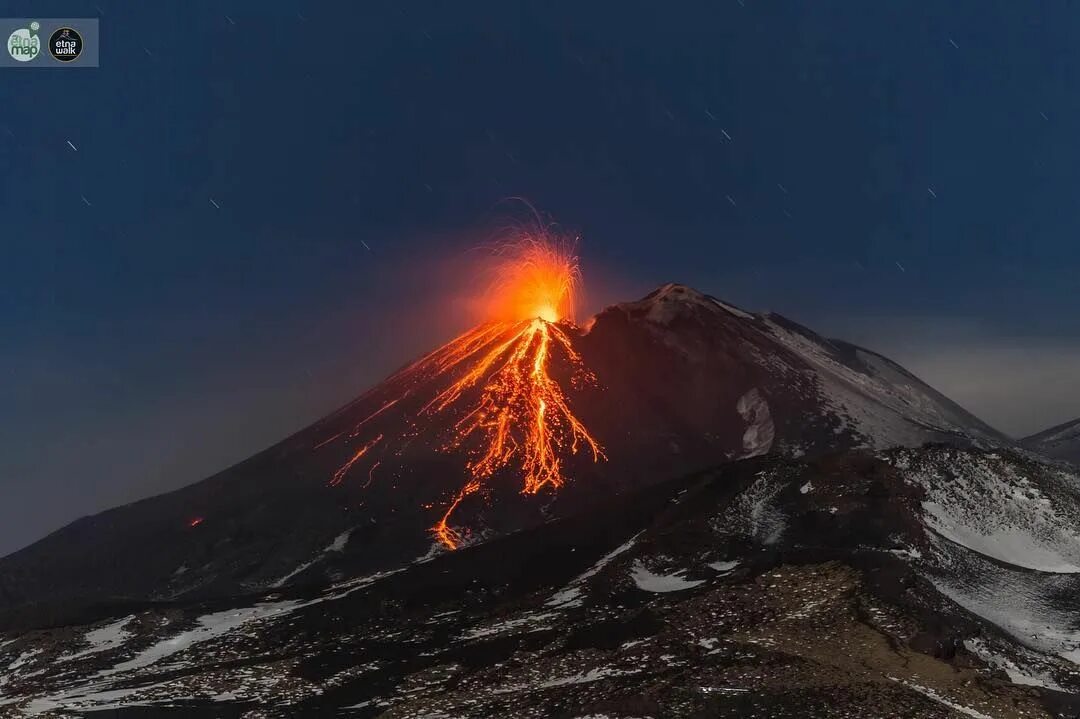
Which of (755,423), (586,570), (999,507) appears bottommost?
(999,507)

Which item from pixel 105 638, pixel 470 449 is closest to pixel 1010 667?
pixel 105 638

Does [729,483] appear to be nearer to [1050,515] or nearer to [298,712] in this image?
[1050,515]

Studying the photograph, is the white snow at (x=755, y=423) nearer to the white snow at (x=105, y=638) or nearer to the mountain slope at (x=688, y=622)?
the mountain slope at (x=688, y=622)

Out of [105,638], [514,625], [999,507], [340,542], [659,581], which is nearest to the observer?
[514,625]

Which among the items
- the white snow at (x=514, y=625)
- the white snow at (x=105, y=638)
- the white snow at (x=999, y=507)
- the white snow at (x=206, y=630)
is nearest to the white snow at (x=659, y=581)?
the white snow at (x=514, y=625)

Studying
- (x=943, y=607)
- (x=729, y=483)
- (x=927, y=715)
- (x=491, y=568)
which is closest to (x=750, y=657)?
(x=927, y=715)

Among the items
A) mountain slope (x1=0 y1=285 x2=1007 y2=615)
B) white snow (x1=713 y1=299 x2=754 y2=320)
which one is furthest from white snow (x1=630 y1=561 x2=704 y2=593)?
white snow (x1=713 y1=299 x2=754 y2=320)

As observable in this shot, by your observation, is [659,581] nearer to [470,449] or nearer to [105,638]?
[105,638]
